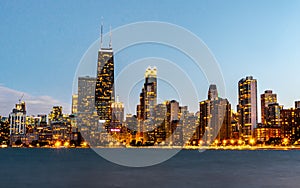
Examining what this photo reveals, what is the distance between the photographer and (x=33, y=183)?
4866 cm

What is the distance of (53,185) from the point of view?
152 ft

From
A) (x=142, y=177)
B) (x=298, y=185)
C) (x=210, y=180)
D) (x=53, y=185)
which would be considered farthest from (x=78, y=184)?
(x=298, y=185)

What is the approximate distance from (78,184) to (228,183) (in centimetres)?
1741

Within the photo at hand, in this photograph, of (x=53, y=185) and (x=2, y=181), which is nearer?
(x=53, y=185)

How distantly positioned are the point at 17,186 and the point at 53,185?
4.02 m

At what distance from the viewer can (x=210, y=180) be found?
52.4m

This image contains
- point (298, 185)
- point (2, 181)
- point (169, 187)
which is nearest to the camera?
point (169, 187)

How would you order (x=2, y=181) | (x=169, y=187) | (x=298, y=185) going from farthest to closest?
(x=2, y=181), (x=298, y=185), (x=169, y=187)

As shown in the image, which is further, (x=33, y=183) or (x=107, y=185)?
(x=33, y=183)

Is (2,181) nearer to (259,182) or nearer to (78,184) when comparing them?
(78,184)

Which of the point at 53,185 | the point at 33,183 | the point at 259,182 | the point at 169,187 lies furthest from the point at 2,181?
the point at 259,182

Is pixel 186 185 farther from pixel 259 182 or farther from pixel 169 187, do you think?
pixel 259 182

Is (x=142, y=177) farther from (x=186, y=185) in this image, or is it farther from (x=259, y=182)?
(x=259, y=182)

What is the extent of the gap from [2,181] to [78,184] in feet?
36.7
